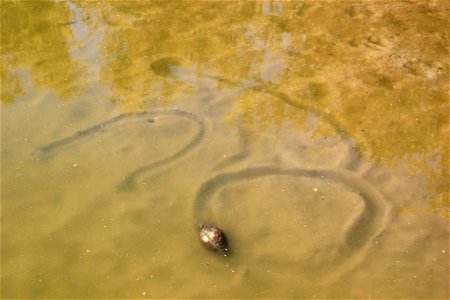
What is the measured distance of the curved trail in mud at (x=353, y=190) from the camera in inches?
120

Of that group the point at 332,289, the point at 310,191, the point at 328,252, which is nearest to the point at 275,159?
the point at 310,191

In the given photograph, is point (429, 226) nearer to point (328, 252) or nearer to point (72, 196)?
point (328, 252)

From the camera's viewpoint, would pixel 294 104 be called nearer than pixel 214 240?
No

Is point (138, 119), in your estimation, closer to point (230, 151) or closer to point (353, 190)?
point (230, 151)

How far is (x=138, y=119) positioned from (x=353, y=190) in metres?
2.01

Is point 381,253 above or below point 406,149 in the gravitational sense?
below

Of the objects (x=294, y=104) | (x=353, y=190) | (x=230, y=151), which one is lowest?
(x=353, y=190)

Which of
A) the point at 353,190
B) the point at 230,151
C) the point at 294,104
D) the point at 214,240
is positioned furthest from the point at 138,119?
the point at 353,190

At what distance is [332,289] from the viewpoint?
9.50ft

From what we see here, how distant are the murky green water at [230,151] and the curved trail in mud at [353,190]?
1 cm

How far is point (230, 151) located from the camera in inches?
149

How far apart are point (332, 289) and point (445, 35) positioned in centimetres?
342

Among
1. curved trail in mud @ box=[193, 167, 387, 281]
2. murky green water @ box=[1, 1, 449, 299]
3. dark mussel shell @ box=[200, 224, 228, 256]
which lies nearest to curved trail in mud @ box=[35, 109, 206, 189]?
murky green water @ box=[1, 1, 449, 299]

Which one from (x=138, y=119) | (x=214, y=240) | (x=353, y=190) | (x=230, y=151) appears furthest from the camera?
(x=138, y=119)
